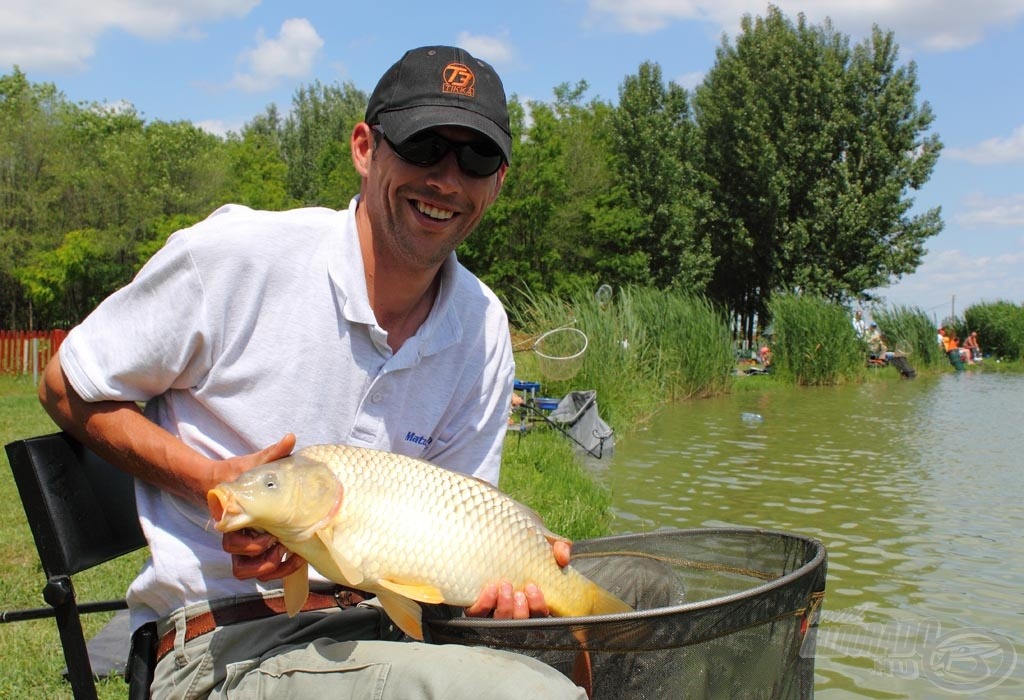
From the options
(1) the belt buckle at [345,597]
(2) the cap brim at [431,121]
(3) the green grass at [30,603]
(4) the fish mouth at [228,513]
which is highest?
(2) the cap brim at [431,121]

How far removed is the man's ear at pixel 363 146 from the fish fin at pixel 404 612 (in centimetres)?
97

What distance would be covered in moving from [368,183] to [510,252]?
1182 inches

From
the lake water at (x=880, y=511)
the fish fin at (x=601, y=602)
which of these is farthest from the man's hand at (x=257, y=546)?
the lake water at (x=880, y=511)

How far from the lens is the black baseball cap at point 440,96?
6.69 ft

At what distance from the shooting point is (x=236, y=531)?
1.65 meters

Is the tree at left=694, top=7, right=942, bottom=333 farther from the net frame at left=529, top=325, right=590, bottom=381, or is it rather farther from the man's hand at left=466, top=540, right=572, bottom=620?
the man's hand at left=466, top=540, right=572, bottom=620

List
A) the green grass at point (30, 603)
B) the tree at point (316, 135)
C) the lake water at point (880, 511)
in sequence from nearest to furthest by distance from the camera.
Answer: the green grass at point (30, 603)
the lake water at point (880, 511)
the tree at point (316, 135)

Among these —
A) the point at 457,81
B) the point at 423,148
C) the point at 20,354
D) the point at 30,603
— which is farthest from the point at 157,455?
the point at 20,354

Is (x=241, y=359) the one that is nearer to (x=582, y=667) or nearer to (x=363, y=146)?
(x=363, y=146)

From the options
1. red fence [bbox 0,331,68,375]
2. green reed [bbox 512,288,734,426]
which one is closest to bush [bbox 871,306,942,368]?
green reed [bbox 512,288,734,426]

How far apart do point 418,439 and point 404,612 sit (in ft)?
1.77

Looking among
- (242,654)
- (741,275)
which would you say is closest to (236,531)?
(242,654)

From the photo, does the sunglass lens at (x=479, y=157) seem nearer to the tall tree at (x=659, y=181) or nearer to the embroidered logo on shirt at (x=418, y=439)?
the embroidered logo on shirt at (x=418, y=439)

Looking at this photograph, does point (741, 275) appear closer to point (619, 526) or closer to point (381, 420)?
point (619, 526)
